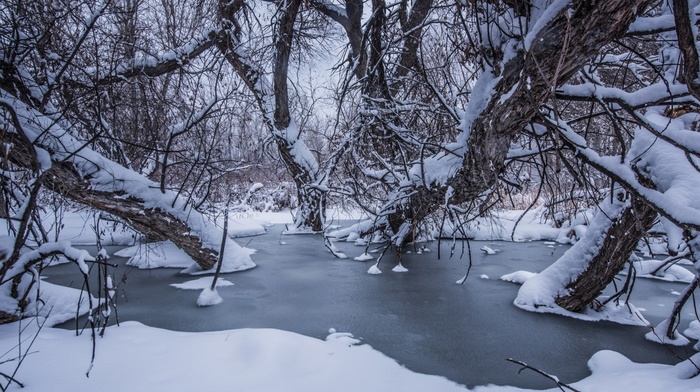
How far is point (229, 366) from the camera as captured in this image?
2785mm

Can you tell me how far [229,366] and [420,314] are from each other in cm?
244

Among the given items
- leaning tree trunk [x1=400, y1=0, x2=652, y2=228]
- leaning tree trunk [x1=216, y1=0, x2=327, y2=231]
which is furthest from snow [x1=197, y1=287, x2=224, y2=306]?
leaning tree trunk [x1=400, y1=0, x2=652, y2=228]

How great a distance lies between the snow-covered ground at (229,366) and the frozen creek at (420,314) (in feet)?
0.65

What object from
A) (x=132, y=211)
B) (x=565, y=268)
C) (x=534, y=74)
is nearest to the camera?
(x=534, y=74)

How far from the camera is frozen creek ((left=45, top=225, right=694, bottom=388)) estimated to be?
3246 mm

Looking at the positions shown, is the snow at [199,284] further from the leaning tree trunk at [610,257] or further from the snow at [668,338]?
the snow at [668,338]

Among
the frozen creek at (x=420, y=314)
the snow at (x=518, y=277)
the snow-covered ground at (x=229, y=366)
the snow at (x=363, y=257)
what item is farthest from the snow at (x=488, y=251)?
the snow-covered ground at (x=229, y=366)

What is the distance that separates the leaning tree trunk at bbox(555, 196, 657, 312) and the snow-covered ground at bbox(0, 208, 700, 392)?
790 millimetres

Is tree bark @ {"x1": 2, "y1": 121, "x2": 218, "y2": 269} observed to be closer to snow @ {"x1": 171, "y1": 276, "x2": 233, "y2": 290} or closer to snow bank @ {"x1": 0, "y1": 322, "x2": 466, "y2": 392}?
snow @ {"x1": 171, "y1": 276, "x2": 233, "y2": 290}

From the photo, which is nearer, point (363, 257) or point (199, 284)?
point (199, 284)

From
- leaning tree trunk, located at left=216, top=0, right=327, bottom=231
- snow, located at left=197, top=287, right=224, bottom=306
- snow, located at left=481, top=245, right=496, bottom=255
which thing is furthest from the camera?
snow, located at left=481, top=245, right=496, bottom=255

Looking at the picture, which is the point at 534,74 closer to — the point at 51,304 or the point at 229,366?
the point at 229,366

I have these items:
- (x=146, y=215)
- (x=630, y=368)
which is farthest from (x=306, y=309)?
(x=630, y=368)

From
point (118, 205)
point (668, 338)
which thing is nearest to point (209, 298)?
point (118, 205)
